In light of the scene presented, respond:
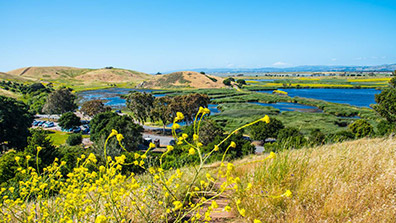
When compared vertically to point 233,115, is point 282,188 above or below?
above

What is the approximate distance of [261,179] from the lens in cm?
356

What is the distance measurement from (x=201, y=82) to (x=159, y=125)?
97.3 m

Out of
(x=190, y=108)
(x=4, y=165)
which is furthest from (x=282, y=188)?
(x=190, y=108)

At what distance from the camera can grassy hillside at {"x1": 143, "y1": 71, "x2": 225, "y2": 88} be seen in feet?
464

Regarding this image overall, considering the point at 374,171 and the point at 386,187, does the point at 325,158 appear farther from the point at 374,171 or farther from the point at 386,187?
the point at 386,187

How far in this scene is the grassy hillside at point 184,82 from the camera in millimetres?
141375

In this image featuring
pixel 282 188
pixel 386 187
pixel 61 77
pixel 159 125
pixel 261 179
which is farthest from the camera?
pixel 61 77

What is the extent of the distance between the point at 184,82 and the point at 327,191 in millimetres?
143576

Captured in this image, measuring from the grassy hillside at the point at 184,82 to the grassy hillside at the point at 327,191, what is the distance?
13537 centimetres

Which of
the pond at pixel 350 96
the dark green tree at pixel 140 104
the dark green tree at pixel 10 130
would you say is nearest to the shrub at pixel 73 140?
the dark green tree at pixel 10 130

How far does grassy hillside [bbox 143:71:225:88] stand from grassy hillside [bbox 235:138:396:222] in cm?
13537

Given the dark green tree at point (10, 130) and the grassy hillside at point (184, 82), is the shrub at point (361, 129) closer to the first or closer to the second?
the dark green tree at point (10, 130)

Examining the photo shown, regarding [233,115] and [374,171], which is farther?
[233,115]

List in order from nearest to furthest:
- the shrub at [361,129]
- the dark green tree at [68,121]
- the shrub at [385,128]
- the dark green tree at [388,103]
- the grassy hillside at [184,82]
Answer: the shrub at [385,128] → the dark green tree at [388,103] → the shrub at [361,129] → the dark green tree at [68,121] → the grassy hillside at [184,82]
